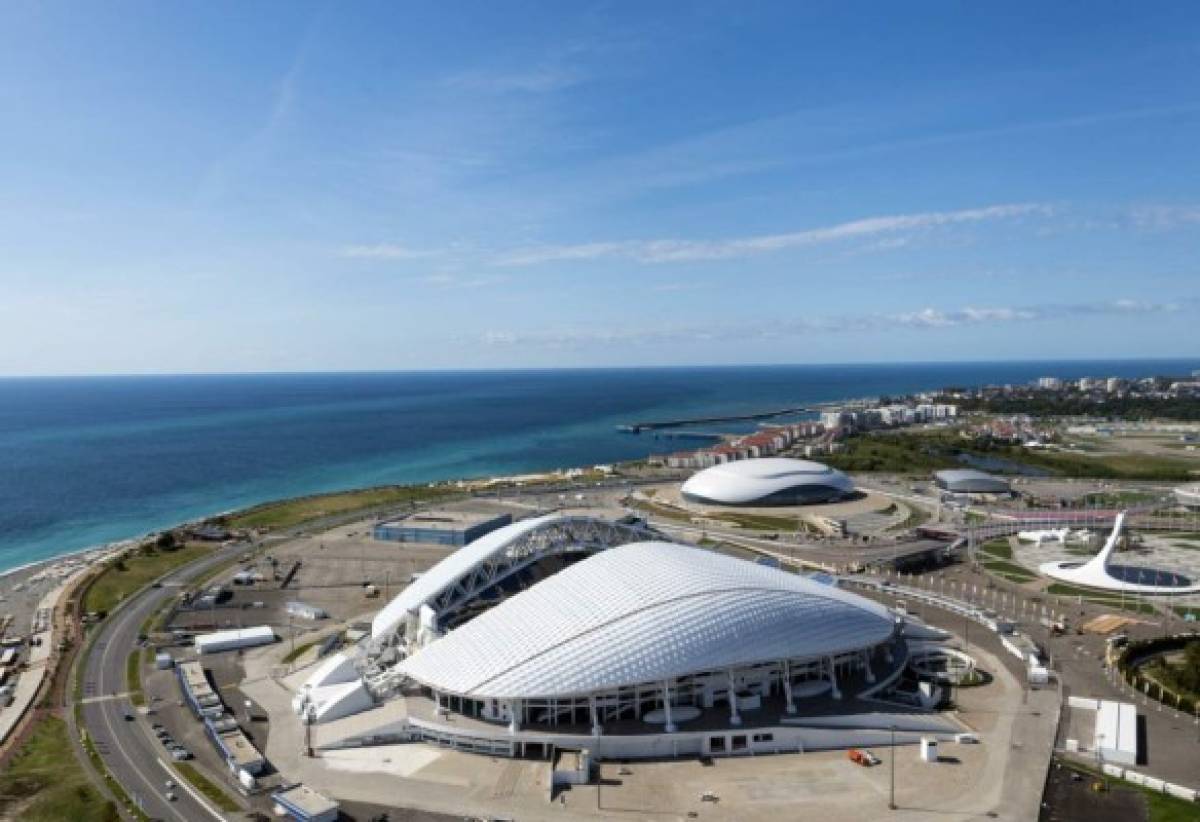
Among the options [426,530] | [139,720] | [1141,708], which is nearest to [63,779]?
[139,720]

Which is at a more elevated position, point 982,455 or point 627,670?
point 627,670

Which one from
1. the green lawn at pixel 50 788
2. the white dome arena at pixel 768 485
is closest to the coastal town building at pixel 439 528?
the white dome arena at pixel 768 485

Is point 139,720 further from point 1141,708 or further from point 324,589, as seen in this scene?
point 1141,708

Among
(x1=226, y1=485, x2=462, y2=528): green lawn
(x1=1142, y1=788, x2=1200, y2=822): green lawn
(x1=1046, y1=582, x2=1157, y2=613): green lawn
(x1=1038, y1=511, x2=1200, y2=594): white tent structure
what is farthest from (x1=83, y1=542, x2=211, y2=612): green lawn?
(x1=1038, y1=511, x2=1200, y2=594): white tent structure

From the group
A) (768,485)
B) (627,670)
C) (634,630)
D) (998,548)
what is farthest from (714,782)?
(768,485)

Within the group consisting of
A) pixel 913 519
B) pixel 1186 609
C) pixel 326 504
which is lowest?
pixel 1186 609

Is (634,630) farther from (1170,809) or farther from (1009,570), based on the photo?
(1009,570)

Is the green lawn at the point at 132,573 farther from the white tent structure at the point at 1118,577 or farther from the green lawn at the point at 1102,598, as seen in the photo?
the white tent structure at the point at 1118,577
